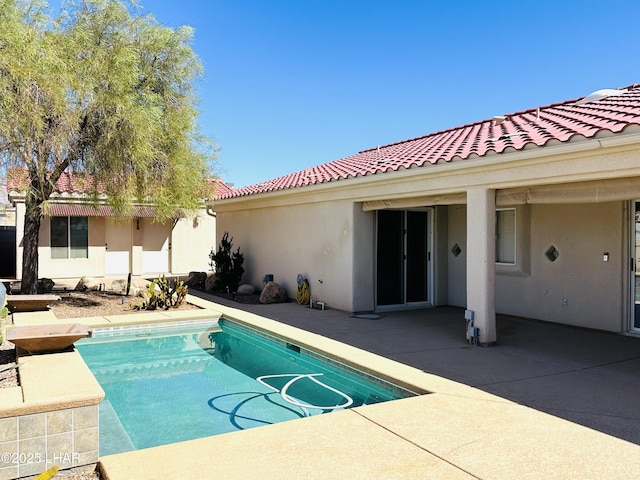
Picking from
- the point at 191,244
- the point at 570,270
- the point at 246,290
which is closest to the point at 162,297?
the point at 246,290

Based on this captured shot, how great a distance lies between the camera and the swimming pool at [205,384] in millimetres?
7629

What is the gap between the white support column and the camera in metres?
11.1

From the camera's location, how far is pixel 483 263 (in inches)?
437

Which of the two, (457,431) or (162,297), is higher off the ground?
(162,297)

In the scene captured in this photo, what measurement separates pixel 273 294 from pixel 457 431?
12.8m

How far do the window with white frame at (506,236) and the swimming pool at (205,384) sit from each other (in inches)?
287

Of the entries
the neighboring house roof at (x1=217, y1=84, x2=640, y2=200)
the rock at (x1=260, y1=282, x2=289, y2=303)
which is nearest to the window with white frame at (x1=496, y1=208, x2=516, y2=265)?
the neighboring house roof at (x1=217, y1=84, x2=640, y2=200)

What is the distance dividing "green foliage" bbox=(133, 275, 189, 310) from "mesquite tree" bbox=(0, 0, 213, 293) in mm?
2403

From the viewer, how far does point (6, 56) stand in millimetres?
11133

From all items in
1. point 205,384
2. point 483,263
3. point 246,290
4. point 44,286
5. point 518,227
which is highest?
point 518,227

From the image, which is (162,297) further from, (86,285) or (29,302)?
(86,285)

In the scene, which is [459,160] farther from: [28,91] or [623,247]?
[28,91]

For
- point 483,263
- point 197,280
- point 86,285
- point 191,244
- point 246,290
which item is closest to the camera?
point 483,263

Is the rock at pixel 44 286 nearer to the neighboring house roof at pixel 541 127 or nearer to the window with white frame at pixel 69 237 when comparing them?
the window with white frame at pixel 69 237
